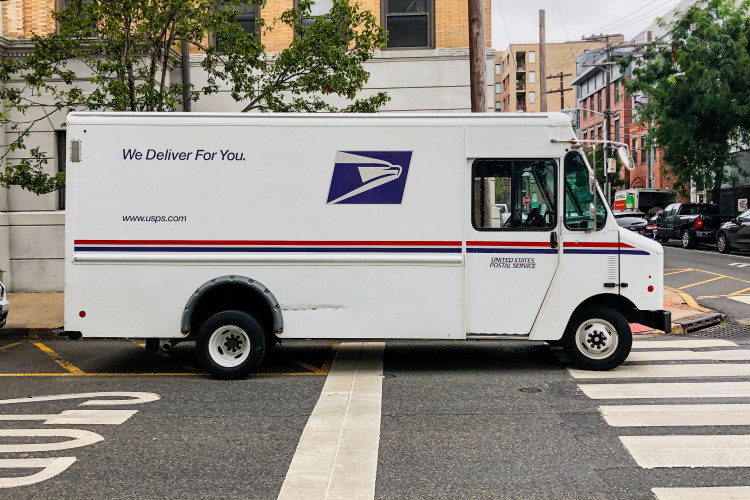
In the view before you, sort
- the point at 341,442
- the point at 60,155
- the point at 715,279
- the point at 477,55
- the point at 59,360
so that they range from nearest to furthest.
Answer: the point at 341,442, the point at 59,360, the point at 477,55, the point at 60,155, the point at 715,279

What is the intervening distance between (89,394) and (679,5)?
5123 cm

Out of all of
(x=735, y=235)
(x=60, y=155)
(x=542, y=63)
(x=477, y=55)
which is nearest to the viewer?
(x=477, y=55)

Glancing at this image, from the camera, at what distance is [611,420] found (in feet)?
20.6

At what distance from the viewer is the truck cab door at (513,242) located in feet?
26.4

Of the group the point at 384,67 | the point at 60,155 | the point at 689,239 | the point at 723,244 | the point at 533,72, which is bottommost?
the point at 723,244

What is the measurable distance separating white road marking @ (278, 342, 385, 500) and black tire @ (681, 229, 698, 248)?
76.7 ft

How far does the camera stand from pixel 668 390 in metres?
7.42

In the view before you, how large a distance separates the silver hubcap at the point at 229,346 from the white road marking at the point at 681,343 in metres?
5.35

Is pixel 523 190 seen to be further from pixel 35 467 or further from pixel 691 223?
pixel 691 223

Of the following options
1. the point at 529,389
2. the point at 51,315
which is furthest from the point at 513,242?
the point at 51,315

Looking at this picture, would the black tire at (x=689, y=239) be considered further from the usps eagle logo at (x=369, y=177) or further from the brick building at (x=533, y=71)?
the brick building at (x=533, y=71)

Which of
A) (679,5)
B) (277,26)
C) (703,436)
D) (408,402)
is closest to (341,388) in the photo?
(408,402)

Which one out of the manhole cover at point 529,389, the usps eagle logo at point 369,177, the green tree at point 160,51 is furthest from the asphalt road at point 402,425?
the green tree at point 160,51

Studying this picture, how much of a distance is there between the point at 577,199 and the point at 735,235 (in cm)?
1907
